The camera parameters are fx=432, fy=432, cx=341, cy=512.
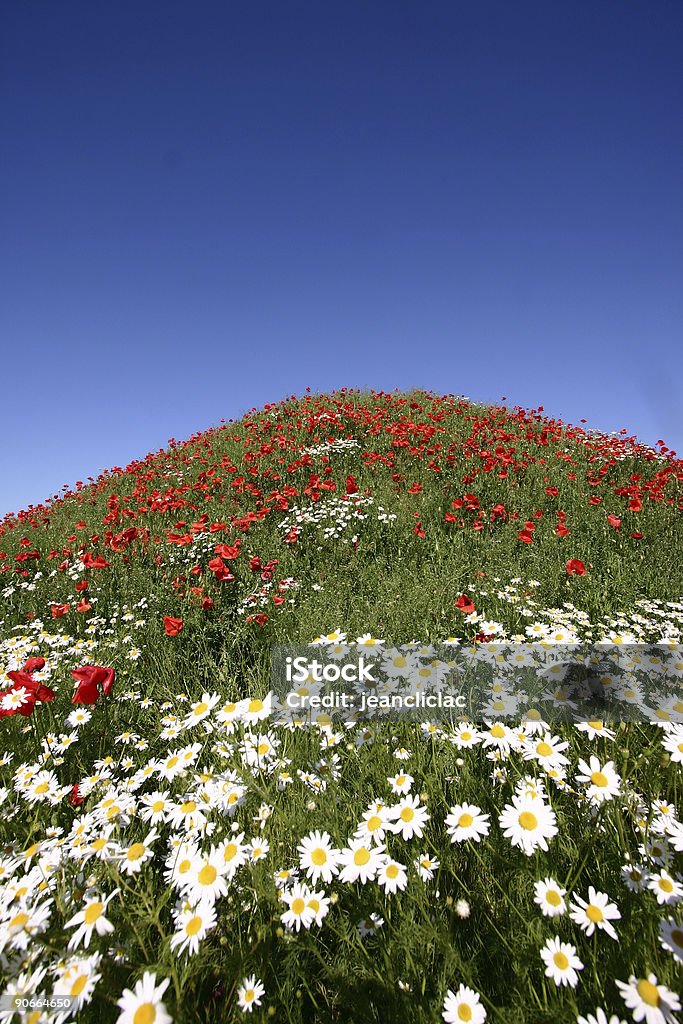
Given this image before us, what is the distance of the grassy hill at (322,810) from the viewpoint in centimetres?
128

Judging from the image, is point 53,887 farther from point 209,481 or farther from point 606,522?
point 606,522

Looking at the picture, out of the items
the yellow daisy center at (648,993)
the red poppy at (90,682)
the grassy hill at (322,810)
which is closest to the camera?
the yellow daisy center at (648,993)

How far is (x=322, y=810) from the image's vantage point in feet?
5.88

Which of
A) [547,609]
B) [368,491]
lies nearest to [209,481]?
[368,491]

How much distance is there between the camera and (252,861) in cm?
155

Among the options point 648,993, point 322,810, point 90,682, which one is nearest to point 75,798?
point 90,682

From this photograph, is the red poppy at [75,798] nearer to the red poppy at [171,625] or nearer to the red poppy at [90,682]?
the red poppy at [90,682]

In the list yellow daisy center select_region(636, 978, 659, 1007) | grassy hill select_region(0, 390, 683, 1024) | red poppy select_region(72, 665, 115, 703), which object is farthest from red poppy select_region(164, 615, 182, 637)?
yellow daisy center select_region(636, 978, 659, 1007)

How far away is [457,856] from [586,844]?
1.64ft

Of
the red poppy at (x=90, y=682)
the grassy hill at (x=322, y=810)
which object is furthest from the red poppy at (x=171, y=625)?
the red poppy at (x=90, y=682)

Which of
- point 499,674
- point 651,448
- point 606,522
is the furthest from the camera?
point 651,448

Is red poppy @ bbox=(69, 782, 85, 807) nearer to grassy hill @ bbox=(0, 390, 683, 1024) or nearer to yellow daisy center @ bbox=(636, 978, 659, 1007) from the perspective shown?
grassy hill @ bbox=(0, 390, 683, 1024)

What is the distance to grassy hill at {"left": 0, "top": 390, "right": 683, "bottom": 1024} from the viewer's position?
1.28 metres

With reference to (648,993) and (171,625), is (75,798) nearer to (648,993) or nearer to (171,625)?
(171,625)
